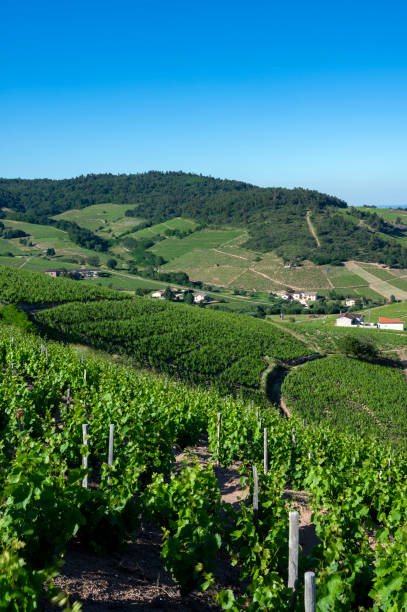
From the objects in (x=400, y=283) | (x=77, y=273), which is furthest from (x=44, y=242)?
(x=400, y=283)

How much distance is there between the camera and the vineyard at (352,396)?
1168 inches

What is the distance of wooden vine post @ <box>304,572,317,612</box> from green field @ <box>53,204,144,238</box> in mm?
147919

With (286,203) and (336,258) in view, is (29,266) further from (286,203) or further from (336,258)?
(286,203)

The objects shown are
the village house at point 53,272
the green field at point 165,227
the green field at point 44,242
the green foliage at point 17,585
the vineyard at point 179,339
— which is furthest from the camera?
the green field at point 165,227

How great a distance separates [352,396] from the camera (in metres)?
34.2

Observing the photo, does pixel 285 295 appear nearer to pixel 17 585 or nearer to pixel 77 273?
pixel 77 273

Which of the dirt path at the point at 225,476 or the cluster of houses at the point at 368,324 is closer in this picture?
the dirt path at the point at 225,476

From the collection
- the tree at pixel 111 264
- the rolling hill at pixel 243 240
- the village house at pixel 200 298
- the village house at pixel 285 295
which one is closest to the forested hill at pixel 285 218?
the rolling hill at pixel 243 240

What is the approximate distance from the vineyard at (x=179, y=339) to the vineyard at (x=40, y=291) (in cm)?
239

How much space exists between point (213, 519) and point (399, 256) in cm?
12261

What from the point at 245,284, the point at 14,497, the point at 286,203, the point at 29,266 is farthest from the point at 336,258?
the point at 14,497

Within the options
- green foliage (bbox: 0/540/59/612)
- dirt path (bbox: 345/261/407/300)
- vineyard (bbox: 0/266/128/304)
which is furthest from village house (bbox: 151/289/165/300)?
green foliage (bbox: 0/540/59/612)

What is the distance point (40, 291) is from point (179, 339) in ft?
48.8

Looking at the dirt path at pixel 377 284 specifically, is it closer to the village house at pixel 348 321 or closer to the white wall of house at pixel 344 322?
the village house at pixel 348 321
